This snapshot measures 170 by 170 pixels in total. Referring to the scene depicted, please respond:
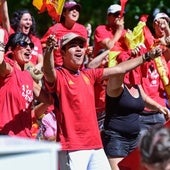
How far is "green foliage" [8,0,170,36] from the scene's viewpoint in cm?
1568

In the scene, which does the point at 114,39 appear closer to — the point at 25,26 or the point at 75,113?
the point at 25,26

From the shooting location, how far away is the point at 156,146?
12.1 ft

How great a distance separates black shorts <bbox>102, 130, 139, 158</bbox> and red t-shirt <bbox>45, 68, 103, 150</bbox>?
0.55 meters

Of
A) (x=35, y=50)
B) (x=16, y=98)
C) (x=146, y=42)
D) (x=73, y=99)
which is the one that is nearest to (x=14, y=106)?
(x=16, y=98)

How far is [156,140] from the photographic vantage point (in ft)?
12.2

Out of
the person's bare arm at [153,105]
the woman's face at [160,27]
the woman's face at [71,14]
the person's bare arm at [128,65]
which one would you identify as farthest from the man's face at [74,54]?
the woman's face at [160,27]

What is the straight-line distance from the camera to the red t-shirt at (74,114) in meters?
6.56

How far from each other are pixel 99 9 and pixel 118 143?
33.7ft

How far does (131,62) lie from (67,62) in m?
0.59

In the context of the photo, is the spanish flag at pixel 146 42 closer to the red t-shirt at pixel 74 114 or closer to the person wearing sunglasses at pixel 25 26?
the red t-shirt at pixel 74 114

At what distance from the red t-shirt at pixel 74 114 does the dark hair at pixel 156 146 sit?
284cm

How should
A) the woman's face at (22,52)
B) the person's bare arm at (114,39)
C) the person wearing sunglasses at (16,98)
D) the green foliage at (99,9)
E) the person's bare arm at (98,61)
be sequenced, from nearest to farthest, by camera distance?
the person wearing sunglasses at (16,98) → the woman's face at (22,52) → the person's bare arm at (98,61) → the person's bare arm at (114,39) → the green foliage at (99,9)

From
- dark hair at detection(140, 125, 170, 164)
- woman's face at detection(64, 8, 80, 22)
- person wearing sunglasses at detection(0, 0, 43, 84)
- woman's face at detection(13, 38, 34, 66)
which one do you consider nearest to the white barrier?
dark hair at detection(140, 125, 170, 164)

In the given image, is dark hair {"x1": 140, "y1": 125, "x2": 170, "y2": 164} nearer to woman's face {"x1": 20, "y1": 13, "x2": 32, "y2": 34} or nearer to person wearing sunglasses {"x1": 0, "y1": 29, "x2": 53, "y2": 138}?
person wearing sunglasses {"x1": 0, "y1": 29, "x2": 53, "y2": 138}
